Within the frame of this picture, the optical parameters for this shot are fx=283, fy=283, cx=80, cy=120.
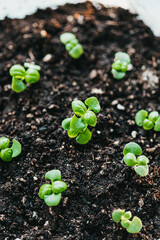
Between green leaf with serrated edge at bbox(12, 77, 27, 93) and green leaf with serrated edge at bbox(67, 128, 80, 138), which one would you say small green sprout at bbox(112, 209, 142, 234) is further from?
green leaf with serrated edge at bbox(12, 77, 27, 93)

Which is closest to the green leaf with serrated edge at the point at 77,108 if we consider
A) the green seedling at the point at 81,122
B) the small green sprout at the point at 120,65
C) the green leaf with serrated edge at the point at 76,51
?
the green seedling at the point at 81,122

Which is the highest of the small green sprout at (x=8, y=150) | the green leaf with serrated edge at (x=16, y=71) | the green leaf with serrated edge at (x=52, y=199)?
the green leaf with serrated edge at (x=16, y=71)

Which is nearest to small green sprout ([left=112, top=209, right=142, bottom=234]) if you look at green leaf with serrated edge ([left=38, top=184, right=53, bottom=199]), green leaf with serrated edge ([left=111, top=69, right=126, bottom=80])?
green leaf with serrated edge ([left=38, top=184, right=53, bottom=199])

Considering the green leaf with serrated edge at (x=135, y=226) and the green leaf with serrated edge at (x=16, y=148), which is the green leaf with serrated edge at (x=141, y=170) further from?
the green leaf with serrated edge at (x=16, y=148)

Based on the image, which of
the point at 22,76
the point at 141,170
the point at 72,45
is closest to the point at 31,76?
the point at 22,76

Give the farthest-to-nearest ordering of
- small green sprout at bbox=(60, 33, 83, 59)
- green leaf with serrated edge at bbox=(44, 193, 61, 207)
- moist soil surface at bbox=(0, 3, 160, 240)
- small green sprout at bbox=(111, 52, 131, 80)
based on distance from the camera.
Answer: small green sprout at bbox=(60, 33, 83, 59) < small green sprout at bbox=(111, 52, 131, 80) < moist soil surface at bbox=(0, 3, 160, 240) < green leaf with serrated edge at bbox=(44, 193, 61, 207)

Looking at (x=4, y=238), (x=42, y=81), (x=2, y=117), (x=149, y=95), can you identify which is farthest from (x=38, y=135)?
(x=149, y=95)
